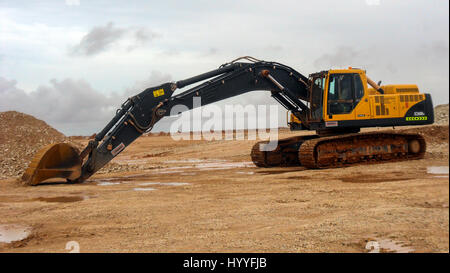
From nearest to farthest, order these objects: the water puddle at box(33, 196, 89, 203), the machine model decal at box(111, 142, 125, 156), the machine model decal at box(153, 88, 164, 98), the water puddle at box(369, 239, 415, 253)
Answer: the water puddle at box(369, 239, 415, 253) < the water puddle at box(33, 196, 89, 203) < the machine model decal at box(111, 142, 125, 156) < the machine model decal at box(153, 88, 164, 98)

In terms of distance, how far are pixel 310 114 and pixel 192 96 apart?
3.91m

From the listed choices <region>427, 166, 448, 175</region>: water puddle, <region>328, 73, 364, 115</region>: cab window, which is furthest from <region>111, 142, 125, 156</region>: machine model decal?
<region>427, 166, 448, 175</region>: water puddle

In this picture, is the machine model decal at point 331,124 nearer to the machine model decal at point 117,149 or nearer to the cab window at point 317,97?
the cab window at point 317,97

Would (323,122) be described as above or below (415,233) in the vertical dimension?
above

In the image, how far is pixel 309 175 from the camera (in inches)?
453

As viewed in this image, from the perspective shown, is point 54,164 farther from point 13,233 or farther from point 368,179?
point 368,179

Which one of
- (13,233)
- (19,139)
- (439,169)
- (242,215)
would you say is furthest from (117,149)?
(439,169)

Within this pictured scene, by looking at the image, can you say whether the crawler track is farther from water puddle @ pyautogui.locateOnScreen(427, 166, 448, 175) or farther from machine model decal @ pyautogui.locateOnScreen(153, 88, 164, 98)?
water puddle @ pyautogui.locateOnScreen(427, 166, 448, 175)

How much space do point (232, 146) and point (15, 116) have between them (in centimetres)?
1281

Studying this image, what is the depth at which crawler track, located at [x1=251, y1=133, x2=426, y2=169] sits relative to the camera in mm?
12812

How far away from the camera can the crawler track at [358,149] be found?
42.0 feet

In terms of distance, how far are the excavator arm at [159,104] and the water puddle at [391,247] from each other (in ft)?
31.1

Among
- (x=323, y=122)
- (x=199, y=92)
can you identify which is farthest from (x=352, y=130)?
(x=199, y=92)
